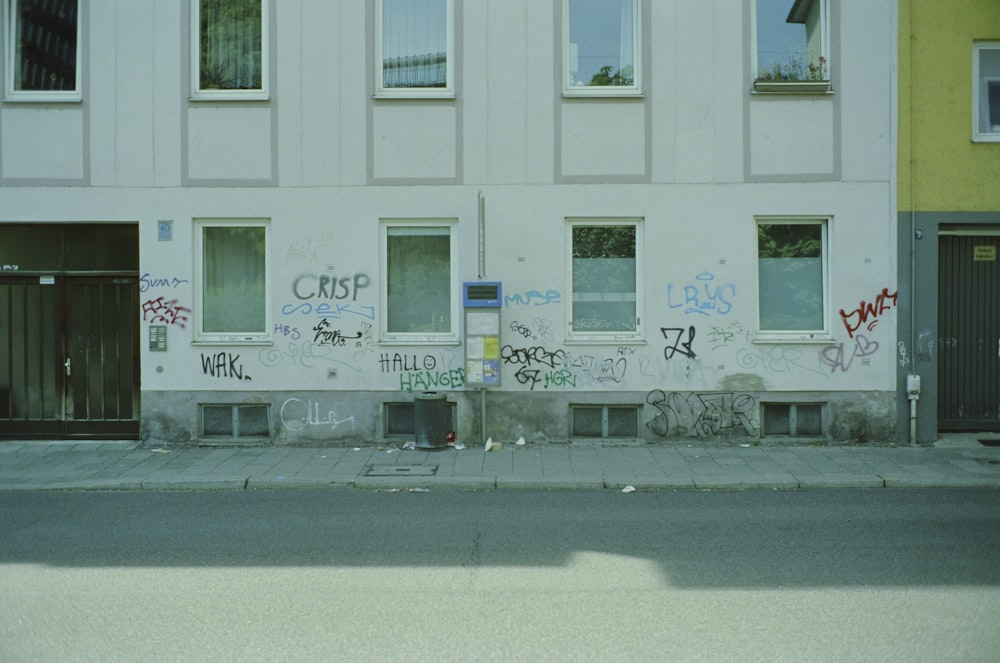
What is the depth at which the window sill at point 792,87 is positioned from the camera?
39.9 feet

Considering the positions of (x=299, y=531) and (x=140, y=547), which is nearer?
(x=140, y=547)

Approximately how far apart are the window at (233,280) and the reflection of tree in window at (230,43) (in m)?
2.05

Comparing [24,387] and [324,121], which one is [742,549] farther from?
[24,387]

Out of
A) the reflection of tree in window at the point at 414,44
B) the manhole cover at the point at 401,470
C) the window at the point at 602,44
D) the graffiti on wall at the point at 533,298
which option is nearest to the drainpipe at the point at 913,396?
the graffiti on wall at the point at 533,298

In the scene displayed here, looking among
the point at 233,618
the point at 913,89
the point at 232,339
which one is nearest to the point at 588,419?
the point at 232,339

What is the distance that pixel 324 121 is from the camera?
40.7ft

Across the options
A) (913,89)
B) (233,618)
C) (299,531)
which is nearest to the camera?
(233,618)

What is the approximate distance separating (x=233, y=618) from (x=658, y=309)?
8.03 m

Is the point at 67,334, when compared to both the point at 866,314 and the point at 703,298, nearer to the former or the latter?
the point at 703,298

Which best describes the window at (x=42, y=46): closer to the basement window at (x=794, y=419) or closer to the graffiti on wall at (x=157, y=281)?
the graffiti on wall at (x=157, y=281)

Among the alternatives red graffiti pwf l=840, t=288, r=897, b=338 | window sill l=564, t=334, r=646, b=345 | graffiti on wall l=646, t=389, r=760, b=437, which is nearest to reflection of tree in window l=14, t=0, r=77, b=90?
window sill l=564, t=334, r=646, b=345

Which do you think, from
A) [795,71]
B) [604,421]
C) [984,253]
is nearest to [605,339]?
[604,421]

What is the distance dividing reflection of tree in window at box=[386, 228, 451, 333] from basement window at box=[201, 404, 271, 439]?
2166mm

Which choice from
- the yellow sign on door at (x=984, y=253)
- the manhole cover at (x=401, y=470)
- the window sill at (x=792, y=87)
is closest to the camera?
the manhole cover at (x=401, y=470)
